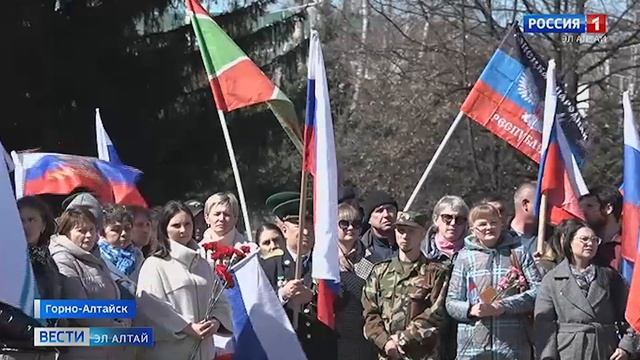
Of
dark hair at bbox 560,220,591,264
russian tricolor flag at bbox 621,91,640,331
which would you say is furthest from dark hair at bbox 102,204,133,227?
russian tricolor flag at bbox 621,91,640,331

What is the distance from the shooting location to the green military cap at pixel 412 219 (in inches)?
355

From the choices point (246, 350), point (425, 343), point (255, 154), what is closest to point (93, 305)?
point (246, 350)

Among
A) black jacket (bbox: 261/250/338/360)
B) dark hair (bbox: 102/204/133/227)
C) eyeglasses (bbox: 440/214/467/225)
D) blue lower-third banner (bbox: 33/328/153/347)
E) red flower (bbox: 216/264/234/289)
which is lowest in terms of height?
black jacket (bbox: 261/250/338/360)

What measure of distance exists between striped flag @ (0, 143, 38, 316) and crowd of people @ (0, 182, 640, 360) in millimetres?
1054

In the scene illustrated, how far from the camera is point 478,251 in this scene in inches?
354

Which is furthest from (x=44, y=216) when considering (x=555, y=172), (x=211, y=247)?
(x=555, y=172)

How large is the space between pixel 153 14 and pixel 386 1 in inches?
259

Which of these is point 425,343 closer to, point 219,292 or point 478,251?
point 478,251

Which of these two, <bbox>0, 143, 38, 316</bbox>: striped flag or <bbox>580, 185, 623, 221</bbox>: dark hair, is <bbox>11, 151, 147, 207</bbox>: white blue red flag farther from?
<bbox>580, 185, 623, 221</bbox>: dark hair

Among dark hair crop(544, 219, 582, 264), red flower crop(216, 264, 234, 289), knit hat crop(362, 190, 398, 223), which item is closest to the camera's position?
red flower crop(216, 264, 234, 289)

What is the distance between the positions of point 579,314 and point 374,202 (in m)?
2.20

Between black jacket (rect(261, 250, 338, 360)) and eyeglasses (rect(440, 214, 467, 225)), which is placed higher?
eyeglasses (rect(440, 214, 467, 225))

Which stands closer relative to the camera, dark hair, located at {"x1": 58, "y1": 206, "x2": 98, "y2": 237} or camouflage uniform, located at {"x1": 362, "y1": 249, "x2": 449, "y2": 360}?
dark hair, located at {"x1": 58, "y1": 206, "x2": 98, "y2": 237}

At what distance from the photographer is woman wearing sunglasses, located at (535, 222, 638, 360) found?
357 inches
